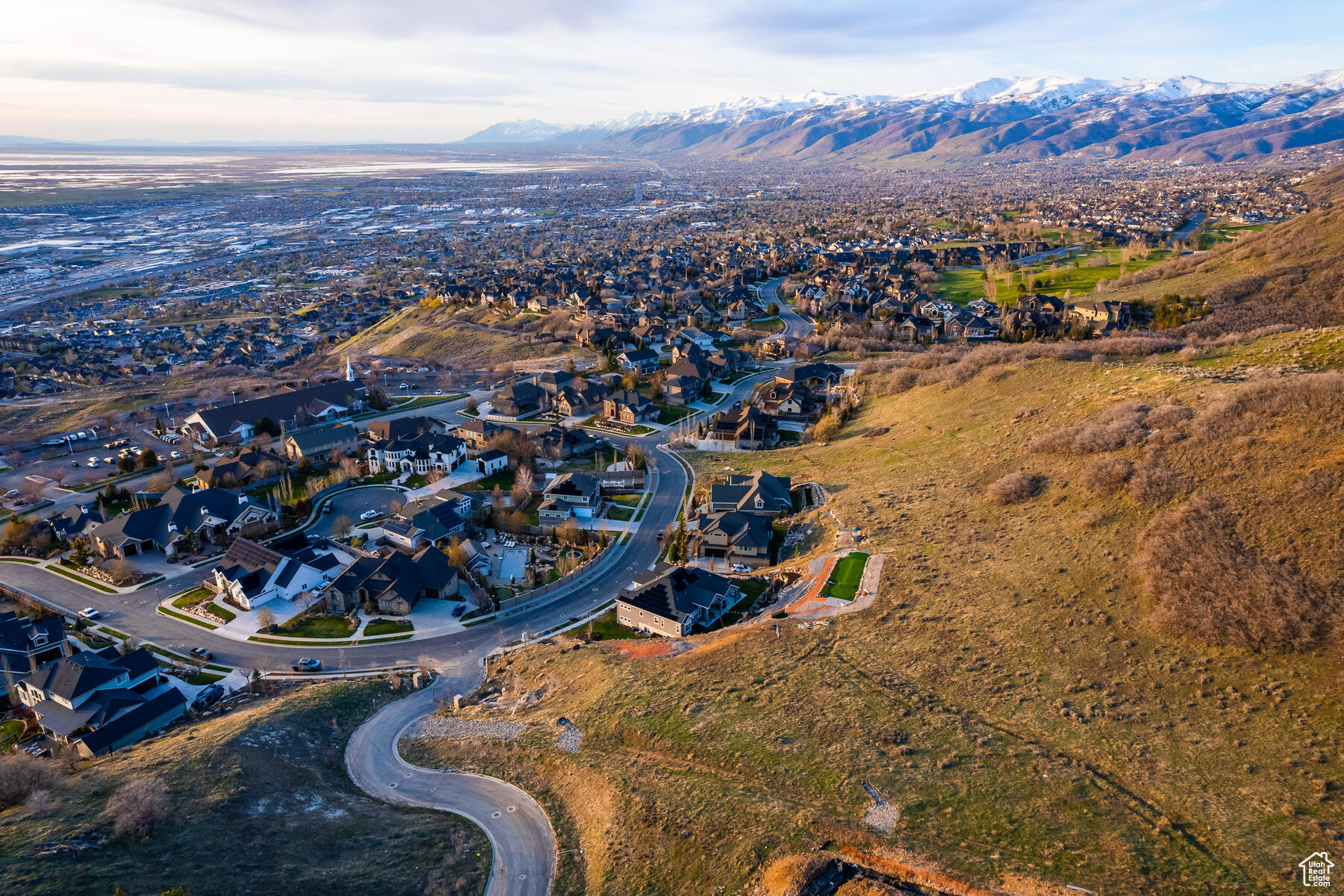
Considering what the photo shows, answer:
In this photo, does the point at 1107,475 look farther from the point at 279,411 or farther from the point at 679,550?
the point at 279,411

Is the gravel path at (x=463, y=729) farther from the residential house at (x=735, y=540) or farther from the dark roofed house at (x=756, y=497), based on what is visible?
the dark roofed house at (x=756, y=497)

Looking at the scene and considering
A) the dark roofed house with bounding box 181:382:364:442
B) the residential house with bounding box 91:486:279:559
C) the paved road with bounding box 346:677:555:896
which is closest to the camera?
the paved road with bounding box 346:677:555:896

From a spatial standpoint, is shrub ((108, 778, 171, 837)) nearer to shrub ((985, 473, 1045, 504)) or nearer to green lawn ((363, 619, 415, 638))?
green lawn ((363, 619, 415, 638))

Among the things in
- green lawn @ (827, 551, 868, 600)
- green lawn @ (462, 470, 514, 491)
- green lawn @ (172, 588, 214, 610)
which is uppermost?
green lawn @ (827, 551, 868, 600)

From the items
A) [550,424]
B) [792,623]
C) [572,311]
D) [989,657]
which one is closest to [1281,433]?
[989,657]

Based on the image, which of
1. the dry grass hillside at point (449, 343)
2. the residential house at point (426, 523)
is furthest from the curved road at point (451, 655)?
the dry grass hillside at point (449, 343)

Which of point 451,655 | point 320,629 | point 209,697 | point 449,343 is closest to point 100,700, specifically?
point 209,697

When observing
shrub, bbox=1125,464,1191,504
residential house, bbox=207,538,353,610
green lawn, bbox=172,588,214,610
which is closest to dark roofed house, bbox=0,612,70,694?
green lawn, bbox=172,588,214,610
